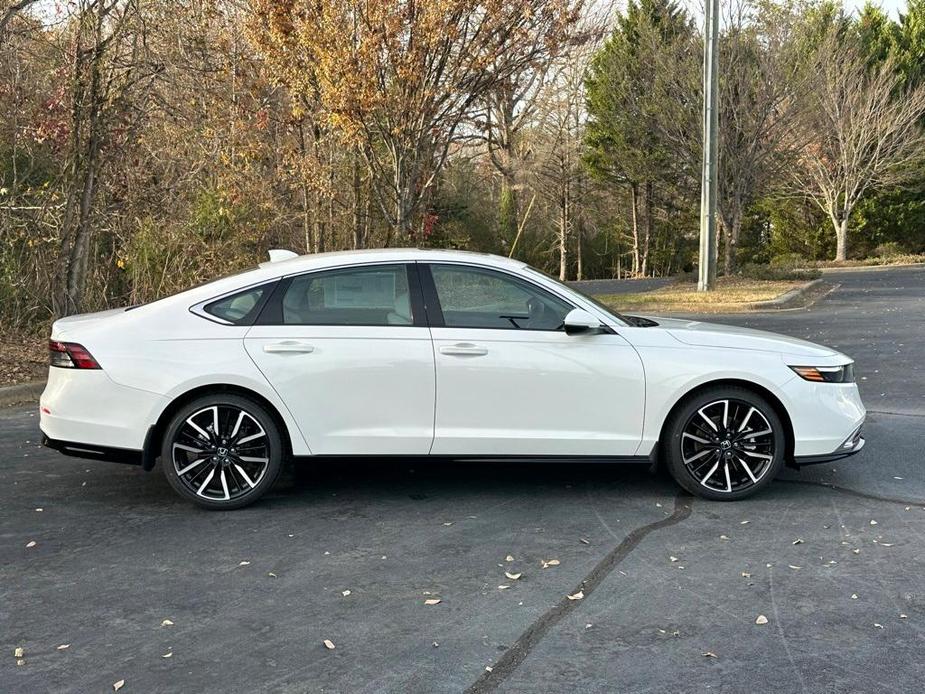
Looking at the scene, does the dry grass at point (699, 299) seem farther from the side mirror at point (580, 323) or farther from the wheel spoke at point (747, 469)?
the side mirror at point (580, 323)

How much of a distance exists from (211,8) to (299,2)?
5.26 ft

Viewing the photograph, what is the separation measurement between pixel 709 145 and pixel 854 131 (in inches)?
748

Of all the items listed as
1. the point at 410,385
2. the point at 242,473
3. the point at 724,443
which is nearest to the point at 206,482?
the point at 242,473

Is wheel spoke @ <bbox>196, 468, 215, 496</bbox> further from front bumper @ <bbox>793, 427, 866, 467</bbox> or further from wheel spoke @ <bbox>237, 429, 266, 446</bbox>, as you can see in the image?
front bumper @ <bbox>793, 427, 866, 467</bbox>

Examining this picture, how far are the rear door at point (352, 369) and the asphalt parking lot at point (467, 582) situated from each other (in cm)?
37

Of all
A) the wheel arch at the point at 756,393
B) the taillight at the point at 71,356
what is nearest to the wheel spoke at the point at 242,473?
the taillight at the point at 71,356

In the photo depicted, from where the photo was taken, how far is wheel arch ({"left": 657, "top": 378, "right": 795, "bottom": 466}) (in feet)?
18.6

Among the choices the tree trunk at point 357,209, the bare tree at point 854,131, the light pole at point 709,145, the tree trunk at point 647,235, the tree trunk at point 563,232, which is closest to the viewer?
the tree trunk at point 357,209

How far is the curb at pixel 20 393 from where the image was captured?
A: 9.38 meters

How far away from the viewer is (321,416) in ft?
18.2

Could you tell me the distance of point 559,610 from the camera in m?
4.12

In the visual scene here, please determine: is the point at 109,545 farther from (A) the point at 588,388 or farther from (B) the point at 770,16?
(B) the point at 770,16

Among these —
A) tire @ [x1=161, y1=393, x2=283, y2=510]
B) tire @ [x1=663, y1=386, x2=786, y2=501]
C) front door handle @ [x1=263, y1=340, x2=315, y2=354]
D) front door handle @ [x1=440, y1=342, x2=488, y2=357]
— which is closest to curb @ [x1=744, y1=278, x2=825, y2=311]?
tire @ [x1=663, y1=386, x2=786, y2=501]

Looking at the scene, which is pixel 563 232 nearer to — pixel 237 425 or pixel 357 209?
pixel 357 209
